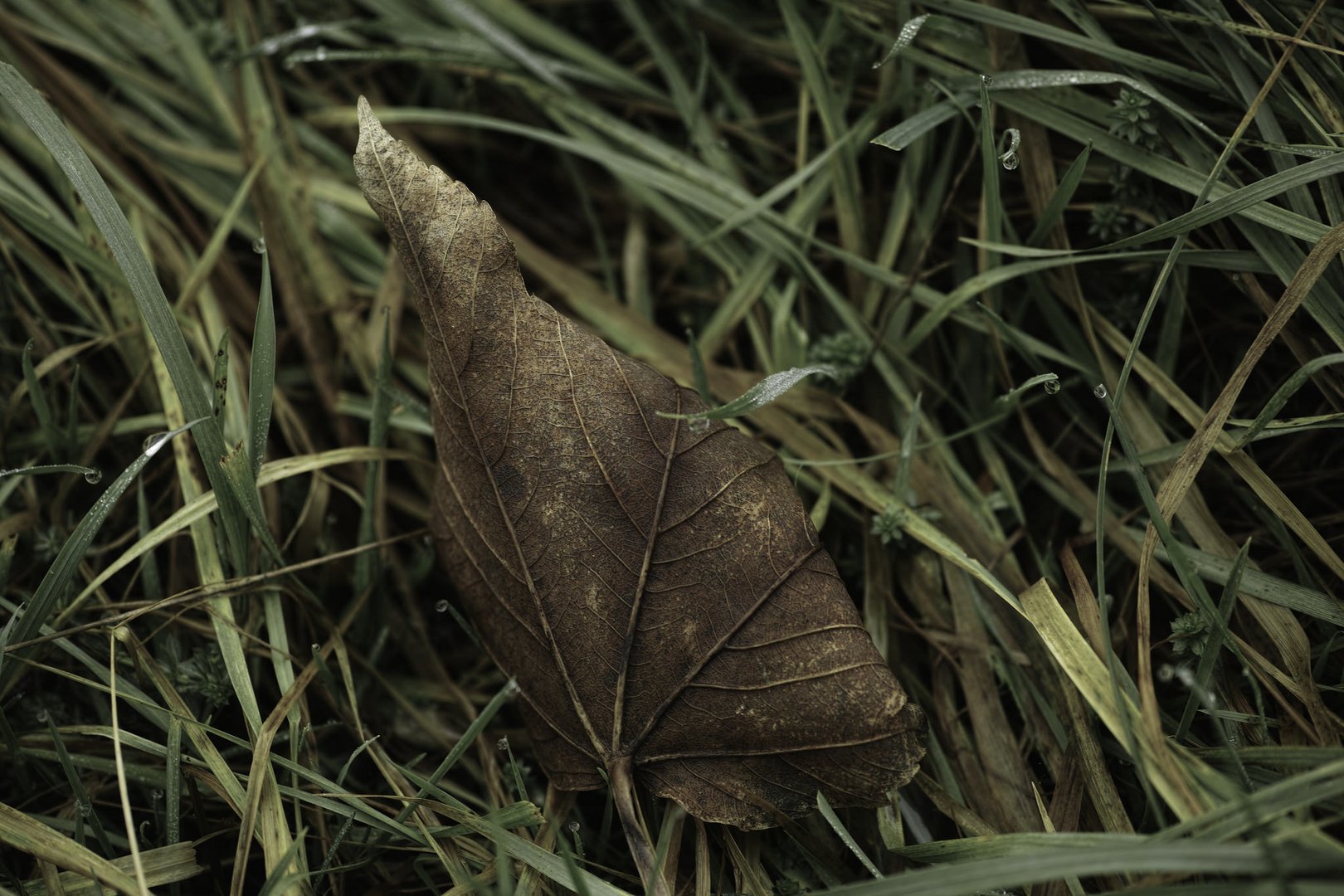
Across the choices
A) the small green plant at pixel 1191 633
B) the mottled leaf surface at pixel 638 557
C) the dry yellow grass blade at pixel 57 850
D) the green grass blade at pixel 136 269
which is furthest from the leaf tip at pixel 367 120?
the small green plant at pixel 1191 633

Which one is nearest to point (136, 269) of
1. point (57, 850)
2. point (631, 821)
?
point (57, 850)

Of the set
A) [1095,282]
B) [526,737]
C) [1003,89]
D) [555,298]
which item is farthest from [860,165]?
[526,737]

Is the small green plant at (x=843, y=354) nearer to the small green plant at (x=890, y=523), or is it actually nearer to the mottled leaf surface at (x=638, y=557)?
the small green plant at (x=890, y=523)

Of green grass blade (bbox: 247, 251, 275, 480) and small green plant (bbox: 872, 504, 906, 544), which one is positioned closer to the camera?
green grass blade (bbox: 247, 251, 275, 480)

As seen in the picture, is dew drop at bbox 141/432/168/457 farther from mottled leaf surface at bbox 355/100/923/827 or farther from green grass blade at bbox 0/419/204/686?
mottled leaf surface at bbox 355/100/923/827

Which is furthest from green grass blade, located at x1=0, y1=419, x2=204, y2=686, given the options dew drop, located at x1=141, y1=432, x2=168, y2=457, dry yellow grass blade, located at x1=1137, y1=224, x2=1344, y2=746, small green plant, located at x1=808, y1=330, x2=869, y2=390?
dry yellow grass blade, located at x1=1137, y1=224, x2=1344, y2=746
